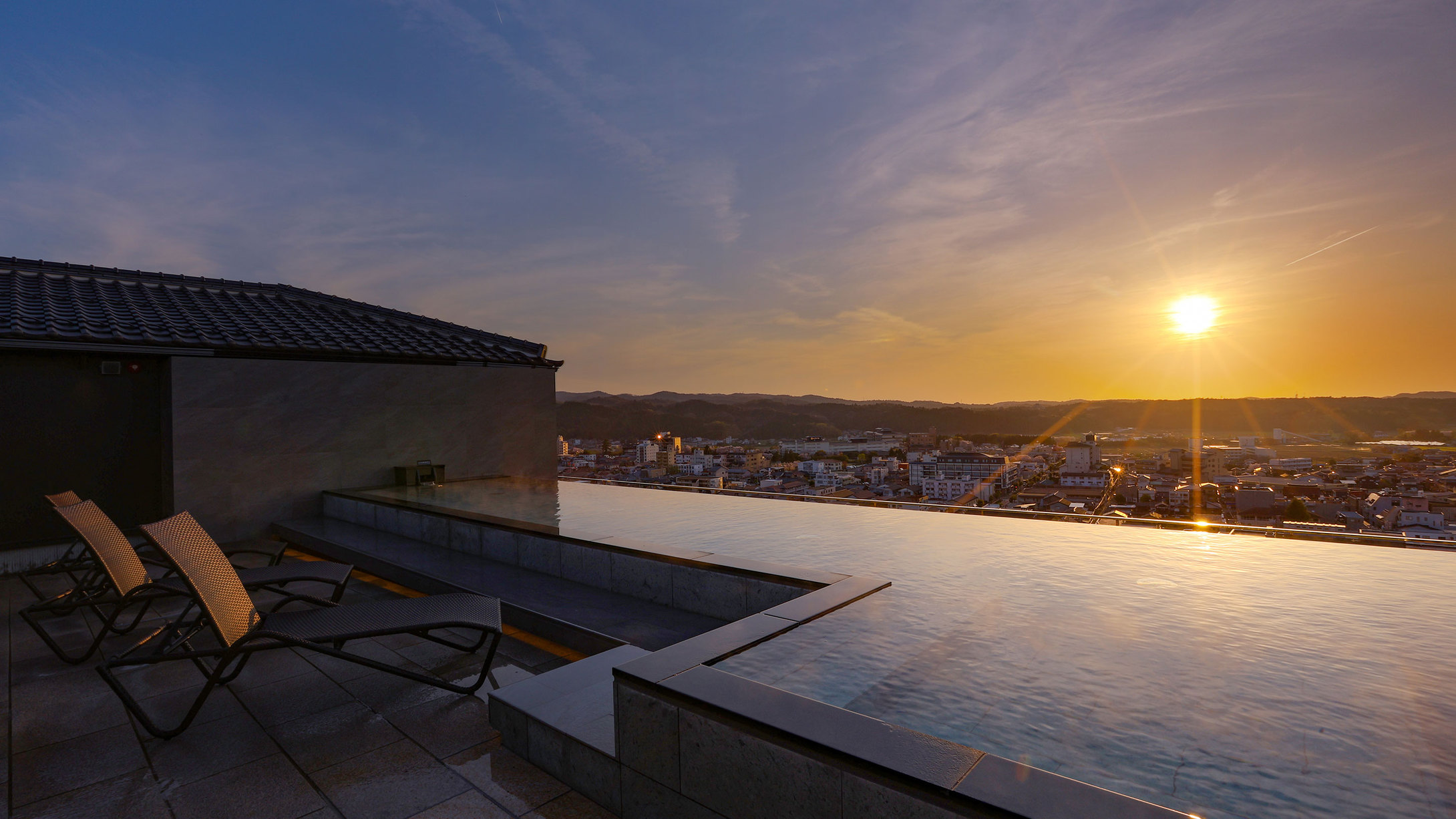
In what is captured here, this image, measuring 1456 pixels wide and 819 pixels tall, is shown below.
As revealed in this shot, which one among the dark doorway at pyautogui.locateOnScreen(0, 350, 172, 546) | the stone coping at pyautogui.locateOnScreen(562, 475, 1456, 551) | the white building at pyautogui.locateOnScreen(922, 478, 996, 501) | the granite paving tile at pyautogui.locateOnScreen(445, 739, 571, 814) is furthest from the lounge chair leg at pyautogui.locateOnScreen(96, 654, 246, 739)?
the white building at pyautogui.locateOnScreen(922, 478, 996, 501)

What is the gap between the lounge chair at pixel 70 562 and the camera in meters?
4.93

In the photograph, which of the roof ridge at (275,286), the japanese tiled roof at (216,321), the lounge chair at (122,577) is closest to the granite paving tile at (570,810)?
the lounge chair at (122,577)

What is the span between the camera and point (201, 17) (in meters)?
10.4

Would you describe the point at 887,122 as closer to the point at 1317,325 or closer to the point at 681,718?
the point at 1317,325

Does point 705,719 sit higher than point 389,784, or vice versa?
point 705,719

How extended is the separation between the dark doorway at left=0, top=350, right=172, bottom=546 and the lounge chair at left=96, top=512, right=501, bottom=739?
5598 mm

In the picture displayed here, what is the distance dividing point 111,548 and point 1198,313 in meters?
13.9

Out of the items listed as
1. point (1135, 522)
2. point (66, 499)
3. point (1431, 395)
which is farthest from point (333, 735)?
point (1431, 395)

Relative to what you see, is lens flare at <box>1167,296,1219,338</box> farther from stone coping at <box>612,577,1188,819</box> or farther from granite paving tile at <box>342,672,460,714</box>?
granite paving tile at <box>342,672,460,714</box>

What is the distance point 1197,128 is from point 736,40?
7.04 m

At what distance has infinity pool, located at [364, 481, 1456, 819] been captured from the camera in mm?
1702

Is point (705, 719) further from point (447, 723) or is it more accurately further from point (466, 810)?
point (447, 723)

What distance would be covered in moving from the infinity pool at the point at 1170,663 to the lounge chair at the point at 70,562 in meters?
3.36

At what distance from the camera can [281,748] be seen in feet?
8.94
